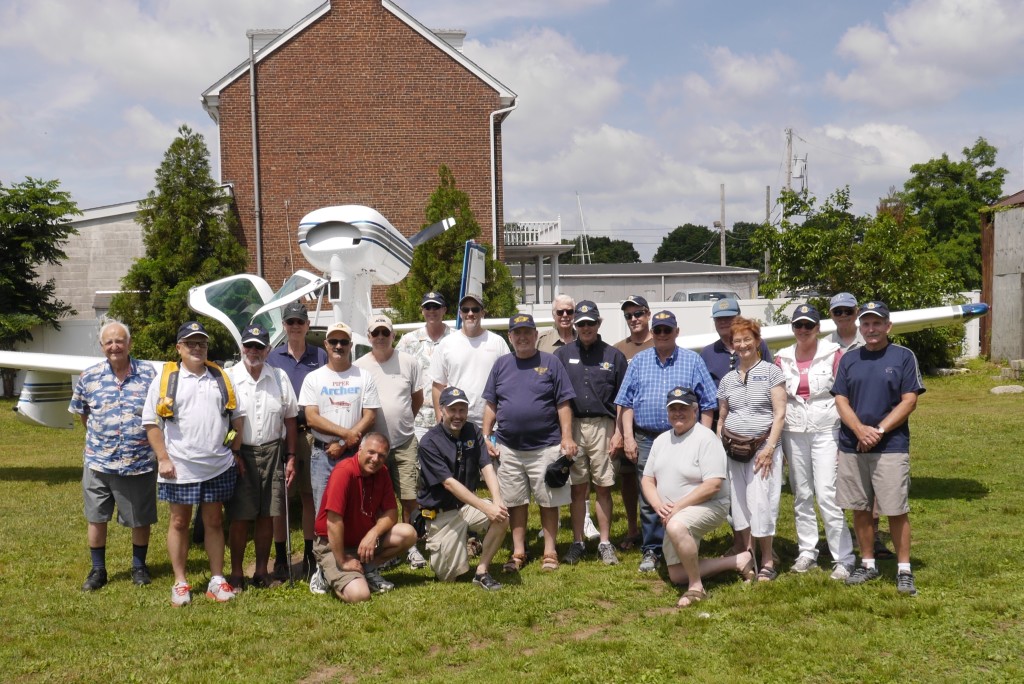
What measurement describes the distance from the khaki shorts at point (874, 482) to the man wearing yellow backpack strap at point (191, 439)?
12.0 ft

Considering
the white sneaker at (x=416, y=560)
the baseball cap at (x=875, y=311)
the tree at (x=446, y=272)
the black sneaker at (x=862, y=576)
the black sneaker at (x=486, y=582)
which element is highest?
the tree at (x=446, y=272)

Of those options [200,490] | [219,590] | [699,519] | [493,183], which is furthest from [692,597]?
[493,183]

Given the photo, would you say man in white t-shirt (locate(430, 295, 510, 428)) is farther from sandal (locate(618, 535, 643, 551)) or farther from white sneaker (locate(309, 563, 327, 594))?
white sneaker (locate(309, 563, 327, 594))

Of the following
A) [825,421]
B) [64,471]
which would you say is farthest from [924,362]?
[64,471]

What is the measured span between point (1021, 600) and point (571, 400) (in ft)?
9.19

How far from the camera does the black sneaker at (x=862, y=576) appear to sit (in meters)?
5.02

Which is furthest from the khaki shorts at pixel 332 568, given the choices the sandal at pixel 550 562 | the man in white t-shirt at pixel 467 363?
the man in white t-shirt at pixel 467 363

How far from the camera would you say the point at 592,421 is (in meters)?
5.96

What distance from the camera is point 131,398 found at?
Result: 18.2ft

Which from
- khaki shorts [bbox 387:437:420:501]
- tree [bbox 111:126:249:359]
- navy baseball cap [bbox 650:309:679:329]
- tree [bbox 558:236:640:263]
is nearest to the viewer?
navy baseball cap [bbox 650:309:679:329]

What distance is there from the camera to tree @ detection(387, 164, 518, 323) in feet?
56.3

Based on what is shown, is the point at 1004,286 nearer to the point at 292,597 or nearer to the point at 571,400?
the point at 571,400

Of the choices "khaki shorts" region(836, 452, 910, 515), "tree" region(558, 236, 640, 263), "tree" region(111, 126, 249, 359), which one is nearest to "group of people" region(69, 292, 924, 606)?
"khaki shorts" region(836, 452, 910, 515)

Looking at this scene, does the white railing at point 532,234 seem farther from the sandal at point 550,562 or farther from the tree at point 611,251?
the tree at point 611,251
